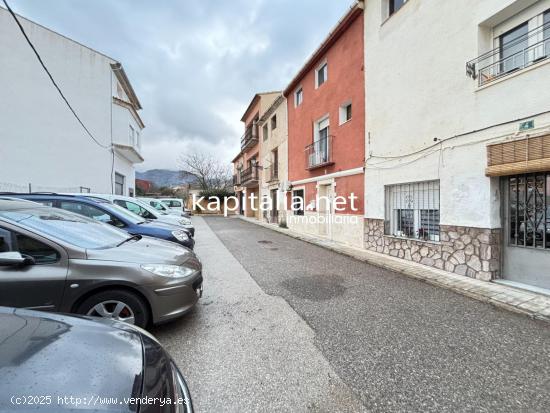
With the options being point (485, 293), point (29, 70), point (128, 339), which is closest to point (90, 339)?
point (128, 339)

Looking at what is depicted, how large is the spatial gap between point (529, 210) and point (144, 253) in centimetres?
624

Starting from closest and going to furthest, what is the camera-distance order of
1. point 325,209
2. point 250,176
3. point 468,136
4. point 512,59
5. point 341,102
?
1. point 512,59
2. point 468,136
3. point 341,102
4. point 325,209
5. point 250,176

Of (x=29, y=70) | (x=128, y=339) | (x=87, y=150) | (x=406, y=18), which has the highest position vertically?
(x=29, y=70)

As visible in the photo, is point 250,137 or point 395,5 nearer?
point 395,5

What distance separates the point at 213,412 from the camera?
1929 mm

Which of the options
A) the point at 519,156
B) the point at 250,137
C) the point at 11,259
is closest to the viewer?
the point at 11,259

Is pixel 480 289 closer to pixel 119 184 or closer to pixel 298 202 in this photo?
pixel 298 202

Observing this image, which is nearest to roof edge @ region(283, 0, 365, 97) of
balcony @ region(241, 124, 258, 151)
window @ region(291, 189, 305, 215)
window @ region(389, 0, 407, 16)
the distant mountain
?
window @ region(389, 0, 407, 16)

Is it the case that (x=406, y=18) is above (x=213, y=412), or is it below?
above

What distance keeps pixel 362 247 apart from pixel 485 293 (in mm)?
4431

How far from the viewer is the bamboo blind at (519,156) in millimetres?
4242

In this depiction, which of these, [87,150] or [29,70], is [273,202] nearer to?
[87,150]

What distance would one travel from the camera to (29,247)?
2.67m

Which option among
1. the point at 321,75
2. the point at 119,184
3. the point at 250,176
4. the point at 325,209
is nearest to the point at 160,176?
the point at 250,176
